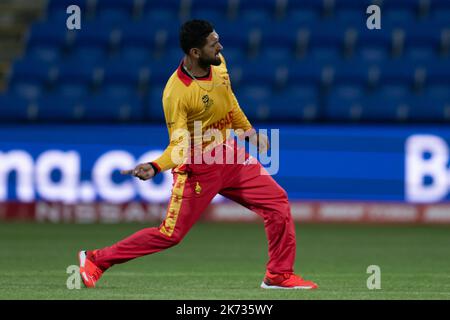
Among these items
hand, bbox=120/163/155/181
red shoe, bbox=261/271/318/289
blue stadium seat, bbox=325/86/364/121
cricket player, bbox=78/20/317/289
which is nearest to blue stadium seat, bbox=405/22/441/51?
blue stadium seat, bbox=325/86/364/121

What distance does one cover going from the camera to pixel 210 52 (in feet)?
26.8

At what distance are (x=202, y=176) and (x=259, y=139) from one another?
1.86 ft

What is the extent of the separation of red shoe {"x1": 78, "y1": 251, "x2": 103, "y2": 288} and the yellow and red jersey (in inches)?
38.8

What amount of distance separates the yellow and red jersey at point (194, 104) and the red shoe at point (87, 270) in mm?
986

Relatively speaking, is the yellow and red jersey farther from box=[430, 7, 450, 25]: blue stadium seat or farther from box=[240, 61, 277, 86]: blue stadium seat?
box=[430, 7, 450, 25]: blue stadium seat

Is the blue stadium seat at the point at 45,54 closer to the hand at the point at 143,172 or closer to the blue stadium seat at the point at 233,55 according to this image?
the blue stadium seat at the point at 233,55

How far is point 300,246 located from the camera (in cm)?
1245

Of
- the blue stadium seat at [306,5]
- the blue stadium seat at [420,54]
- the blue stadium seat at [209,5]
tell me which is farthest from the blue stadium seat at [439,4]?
the blue stadium seat at [209,5]

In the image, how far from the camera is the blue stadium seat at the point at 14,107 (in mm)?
16219

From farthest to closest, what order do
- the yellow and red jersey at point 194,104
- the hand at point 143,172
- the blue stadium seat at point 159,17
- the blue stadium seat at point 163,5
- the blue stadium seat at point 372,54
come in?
the blue stadium seat at point 163,5
the blue stadium seat at point 159,17
the blue stadium seat at point 372,54
the yellow and red jersey at point 194,104
the hand at point 143,172

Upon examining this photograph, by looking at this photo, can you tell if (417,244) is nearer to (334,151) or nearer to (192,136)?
(334,151)

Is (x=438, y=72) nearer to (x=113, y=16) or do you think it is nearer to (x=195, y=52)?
(x=113, y=16)

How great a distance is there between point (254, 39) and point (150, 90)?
2.00 m

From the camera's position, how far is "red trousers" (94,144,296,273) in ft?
27.1
